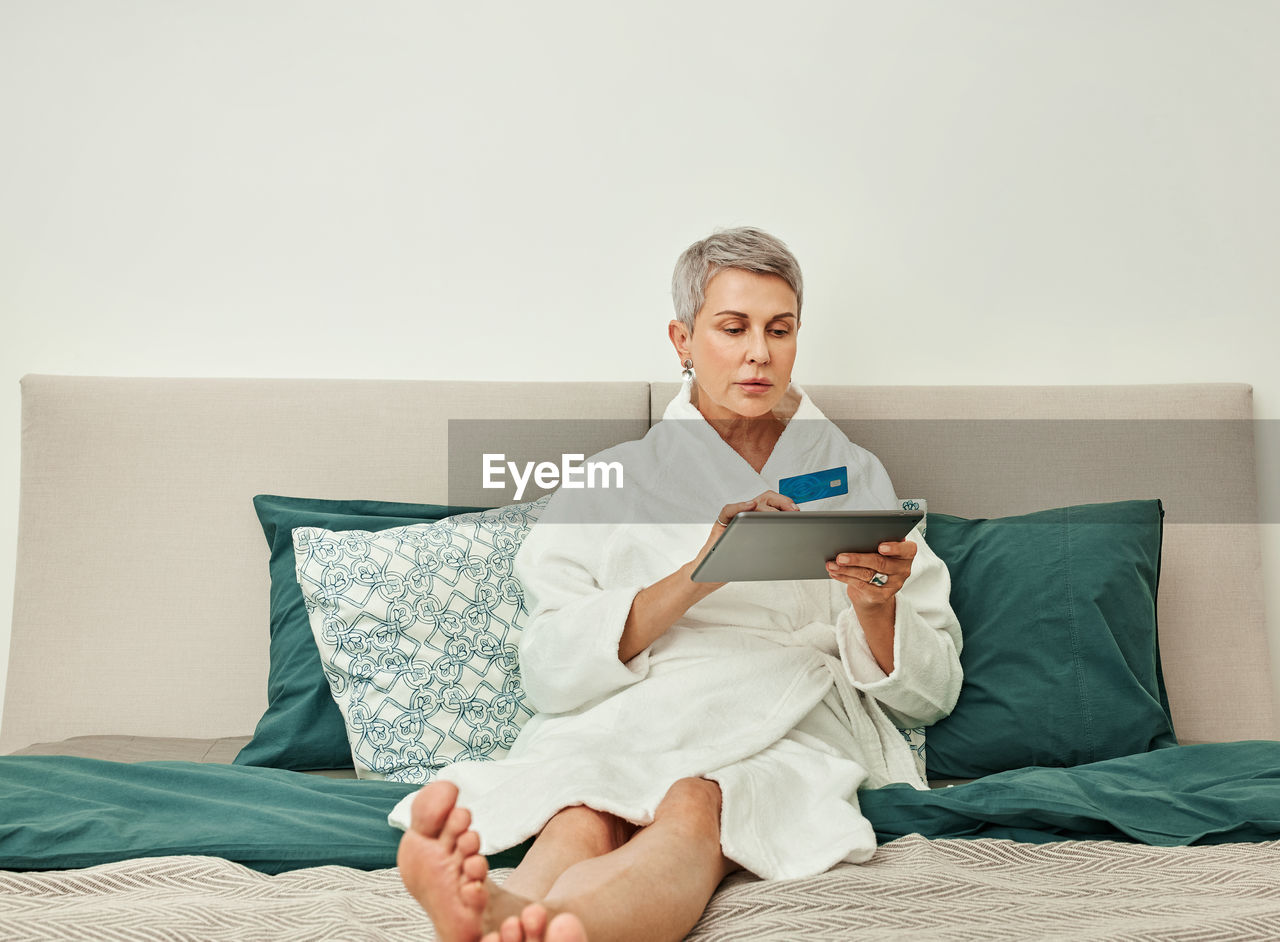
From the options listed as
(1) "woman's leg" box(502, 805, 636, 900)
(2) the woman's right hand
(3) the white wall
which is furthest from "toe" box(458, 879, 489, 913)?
(3) the white wall

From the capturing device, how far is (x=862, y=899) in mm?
1017

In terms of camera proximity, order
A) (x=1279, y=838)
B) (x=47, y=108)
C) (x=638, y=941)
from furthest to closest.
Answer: (x=47, y=108) < (x=1279, y=838) < (x=638, y=941)

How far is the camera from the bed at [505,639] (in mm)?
1068

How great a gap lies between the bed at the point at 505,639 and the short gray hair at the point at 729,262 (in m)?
0.36

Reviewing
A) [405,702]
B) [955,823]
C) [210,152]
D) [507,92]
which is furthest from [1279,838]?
[210,152]

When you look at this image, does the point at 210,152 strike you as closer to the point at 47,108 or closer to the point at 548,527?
the point at 47,108

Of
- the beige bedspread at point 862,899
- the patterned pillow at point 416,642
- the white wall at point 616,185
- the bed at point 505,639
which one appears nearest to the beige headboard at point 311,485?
the bed at point 505,639

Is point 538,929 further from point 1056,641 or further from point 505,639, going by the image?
point 1056,641

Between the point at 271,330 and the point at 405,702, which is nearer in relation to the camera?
the point at 405,702

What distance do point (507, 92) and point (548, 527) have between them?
1.10 metres

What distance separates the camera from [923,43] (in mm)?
2201

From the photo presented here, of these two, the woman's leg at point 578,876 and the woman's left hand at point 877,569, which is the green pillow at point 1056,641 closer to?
the woman's left hand at point 877,569

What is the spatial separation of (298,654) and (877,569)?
100 cm

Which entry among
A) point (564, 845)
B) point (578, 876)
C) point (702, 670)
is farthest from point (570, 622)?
point (578, 876)
